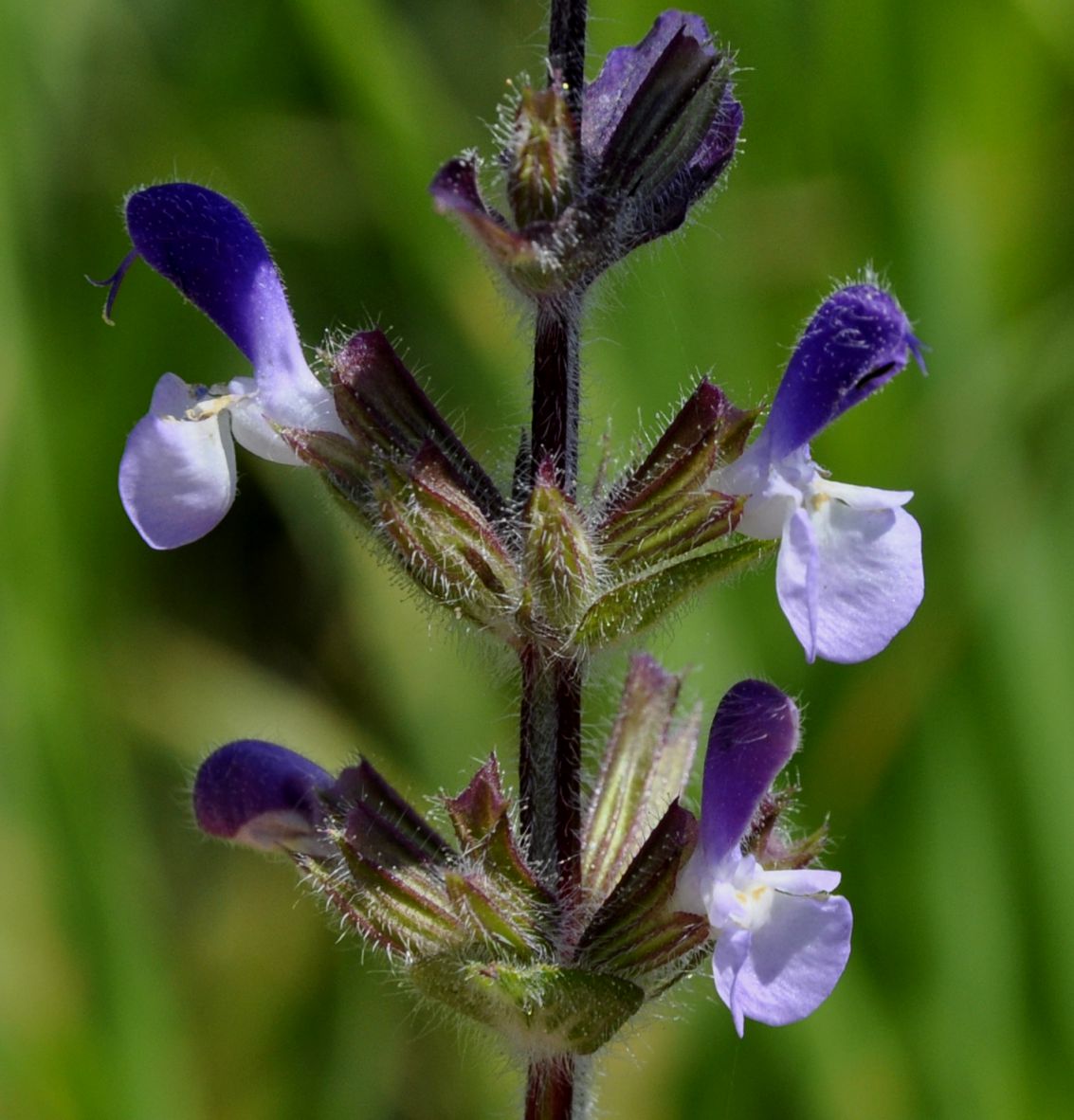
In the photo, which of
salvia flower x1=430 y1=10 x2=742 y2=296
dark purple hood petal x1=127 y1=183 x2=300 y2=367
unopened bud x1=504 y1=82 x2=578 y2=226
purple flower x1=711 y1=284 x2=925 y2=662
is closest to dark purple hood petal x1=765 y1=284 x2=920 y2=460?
purple flower x1=711 y1=284 x2=925 y2=662

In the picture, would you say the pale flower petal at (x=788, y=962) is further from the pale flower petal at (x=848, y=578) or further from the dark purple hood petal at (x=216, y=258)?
the dark purple hood petal at (x=216, y=258)

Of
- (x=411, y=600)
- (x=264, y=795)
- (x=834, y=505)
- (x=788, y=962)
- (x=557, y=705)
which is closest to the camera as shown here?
(x=788, y=962)

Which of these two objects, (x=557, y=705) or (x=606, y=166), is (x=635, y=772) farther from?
(x=606, y=166)

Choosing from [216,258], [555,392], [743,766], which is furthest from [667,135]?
[743,766]

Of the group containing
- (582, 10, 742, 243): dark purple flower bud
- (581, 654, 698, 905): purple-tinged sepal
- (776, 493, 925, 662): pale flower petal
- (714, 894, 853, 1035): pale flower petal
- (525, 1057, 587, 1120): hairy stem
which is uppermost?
(582, 10, 742, 243): dark purple flower bud

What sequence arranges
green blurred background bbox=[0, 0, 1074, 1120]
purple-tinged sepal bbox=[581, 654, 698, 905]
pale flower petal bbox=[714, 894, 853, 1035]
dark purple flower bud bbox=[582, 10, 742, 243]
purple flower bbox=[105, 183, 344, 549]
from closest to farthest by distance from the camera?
pale flower petal bbox=[714, 894, 853, 1035], dark purple flower bud bbox=[582, 10, 742, 243], purple flower bbox=[105, 183, 344, 549], purple-tinged sepal bbox=[581, 654, 698, 905], green blurred background bbox=[0, 0, 1074, 1120]

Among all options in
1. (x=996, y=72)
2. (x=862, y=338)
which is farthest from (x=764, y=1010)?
(x=996, y=72)

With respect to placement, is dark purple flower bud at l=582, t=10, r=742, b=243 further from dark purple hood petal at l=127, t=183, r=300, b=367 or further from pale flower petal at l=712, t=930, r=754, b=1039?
pale flower petal at l=712, t=930, r=754, b=1039
